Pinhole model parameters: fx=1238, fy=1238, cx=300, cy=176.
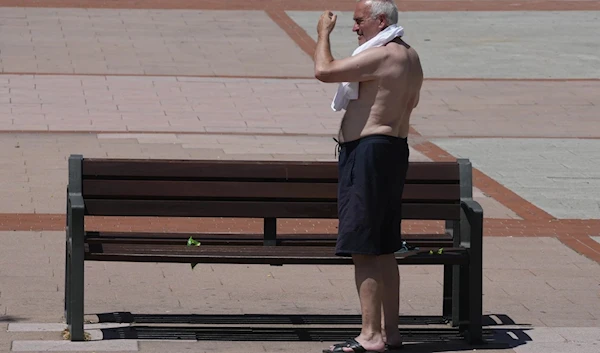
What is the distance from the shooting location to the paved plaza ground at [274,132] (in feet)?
22.7

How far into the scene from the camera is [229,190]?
623 centimetres

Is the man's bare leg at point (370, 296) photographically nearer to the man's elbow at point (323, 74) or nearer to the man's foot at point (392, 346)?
the man's foot at point (392, 346)

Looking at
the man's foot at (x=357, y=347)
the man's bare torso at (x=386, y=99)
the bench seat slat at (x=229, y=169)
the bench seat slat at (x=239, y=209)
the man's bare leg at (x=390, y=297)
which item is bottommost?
the man's foot at (x=357, y=347)

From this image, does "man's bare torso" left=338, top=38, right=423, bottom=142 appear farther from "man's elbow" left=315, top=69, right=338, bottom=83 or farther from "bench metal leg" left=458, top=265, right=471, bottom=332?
"bench metal leg" left=458, top=265, right=471, bottom=332

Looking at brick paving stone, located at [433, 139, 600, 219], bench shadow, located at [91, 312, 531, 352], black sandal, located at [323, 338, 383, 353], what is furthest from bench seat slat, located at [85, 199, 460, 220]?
brick paving stone, located at [433, 139, 600, 219]

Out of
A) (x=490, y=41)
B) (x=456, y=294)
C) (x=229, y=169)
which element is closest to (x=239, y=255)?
(x=229, y=169)

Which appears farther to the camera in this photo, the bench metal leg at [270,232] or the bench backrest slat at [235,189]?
the bench metal leg at [270,232]

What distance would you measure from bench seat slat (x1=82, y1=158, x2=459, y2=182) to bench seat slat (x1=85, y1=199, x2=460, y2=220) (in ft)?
0.44

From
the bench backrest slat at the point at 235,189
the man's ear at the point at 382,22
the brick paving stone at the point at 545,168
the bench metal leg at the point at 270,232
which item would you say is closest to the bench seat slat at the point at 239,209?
the bench backrest slat at the point at 235,189

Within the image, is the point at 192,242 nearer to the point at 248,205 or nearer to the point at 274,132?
the point at 248,205

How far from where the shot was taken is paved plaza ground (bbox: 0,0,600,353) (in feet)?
22.7

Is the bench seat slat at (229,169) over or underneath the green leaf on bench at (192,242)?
over

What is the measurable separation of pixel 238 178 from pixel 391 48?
110cm

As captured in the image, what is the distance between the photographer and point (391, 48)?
224 inches
